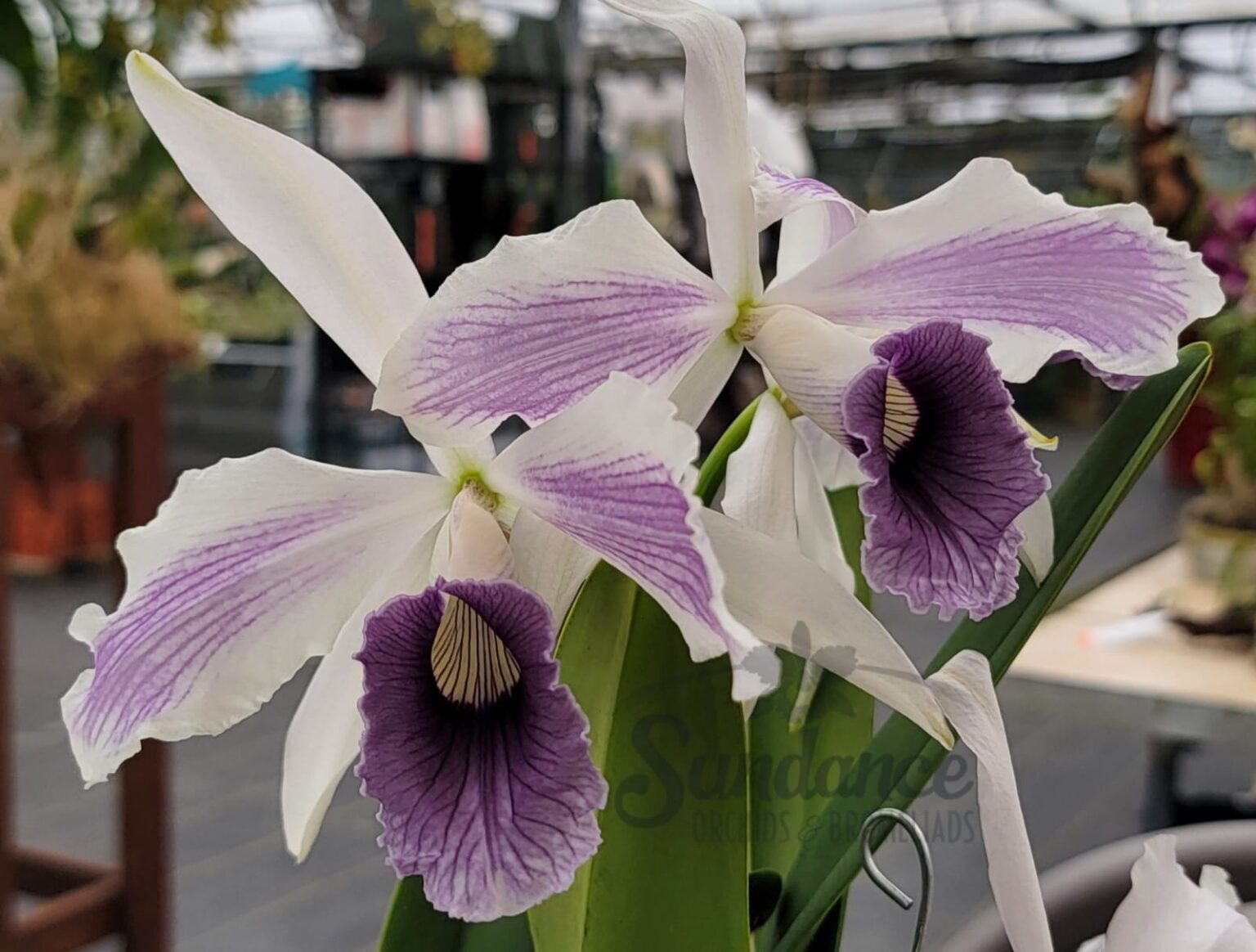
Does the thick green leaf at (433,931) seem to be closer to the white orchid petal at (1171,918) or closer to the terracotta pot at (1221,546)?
the white orchid petal at (1171,918)

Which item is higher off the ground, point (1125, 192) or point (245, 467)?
point (245, 467)

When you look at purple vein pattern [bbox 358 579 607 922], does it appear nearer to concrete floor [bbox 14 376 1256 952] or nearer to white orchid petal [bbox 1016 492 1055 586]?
white orchid petal [bbox 1016 492 1055 586]

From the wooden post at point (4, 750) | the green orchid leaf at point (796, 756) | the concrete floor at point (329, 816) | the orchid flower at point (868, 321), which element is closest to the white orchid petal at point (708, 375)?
the orchid flower at point (868, 321)

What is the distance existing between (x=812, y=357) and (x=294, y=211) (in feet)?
0.56

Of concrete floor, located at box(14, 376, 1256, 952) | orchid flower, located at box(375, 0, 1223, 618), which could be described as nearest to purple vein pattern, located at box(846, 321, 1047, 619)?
orchid flower, located at box(375, 0, 1223, 618)

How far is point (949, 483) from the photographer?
0.42 metres

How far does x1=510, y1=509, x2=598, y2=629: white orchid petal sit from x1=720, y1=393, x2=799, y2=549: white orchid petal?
2.2 inches

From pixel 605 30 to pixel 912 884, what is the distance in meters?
5.32

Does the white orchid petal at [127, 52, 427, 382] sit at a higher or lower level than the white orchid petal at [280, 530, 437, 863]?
higher

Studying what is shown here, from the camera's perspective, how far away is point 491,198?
4.48 meters

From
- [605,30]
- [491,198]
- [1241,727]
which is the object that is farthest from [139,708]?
[605,30]

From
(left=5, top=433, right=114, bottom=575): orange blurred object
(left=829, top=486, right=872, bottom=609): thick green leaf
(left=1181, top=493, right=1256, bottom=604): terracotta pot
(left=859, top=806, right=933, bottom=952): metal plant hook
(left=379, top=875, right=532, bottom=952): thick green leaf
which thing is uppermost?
(left=829, top=486, right=872, bottom=609): thick green leaf

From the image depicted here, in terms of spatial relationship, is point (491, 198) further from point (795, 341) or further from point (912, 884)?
point (795, 341)

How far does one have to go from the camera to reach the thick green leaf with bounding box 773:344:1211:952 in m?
0.44
